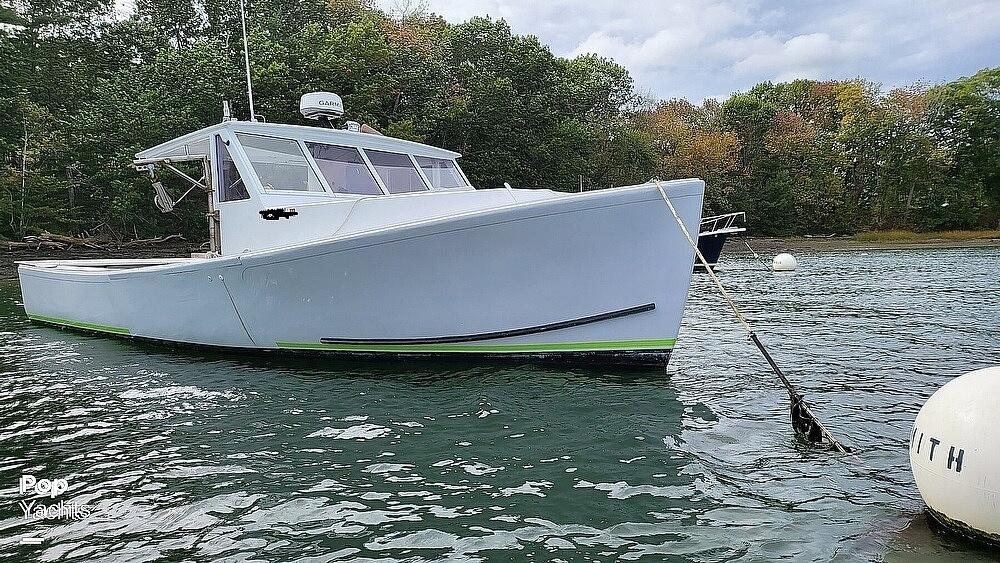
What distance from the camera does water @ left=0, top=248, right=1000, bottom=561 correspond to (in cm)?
335

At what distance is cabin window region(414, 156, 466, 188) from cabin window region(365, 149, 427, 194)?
20 cm

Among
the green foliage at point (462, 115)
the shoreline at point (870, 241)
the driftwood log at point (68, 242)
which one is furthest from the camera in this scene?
the shoreline at point (870, 241)

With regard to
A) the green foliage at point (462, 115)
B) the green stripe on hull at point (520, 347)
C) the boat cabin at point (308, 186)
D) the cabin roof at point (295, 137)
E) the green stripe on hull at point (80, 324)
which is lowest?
the green stripe on hull at point (80, 324)

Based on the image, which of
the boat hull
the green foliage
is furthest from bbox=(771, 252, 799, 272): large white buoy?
the boat hull

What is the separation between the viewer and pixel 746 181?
1842 inches

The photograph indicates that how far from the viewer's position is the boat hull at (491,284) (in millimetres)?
6129

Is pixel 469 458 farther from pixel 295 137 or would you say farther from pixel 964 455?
pixel 295 137

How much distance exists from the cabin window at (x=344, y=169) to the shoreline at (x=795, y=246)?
1786 cm

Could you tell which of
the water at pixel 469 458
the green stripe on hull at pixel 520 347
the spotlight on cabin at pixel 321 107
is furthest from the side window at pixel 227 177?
the green stripe on hull at pixel 520 347

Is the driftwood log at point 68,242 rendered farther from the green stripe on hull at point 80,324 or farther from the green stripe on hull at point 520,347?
the green stripe on hull at point 520,347

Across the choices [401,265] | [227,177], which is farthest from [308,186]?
[401,265]

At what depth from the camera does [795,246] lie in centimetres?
3588

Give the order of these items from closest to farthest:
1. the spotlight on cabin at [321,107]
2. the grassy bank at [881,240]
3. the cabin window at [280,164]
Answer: the cabin window at [280,164] → the spotlight on cabin at [321,107] → the grassy bank at [881,240]

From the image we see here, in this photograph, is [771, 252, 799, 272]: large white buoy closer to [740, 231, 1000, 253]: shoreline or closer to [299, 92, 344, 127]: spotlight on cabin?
[740, 231, 1000, 253]: shoreline
